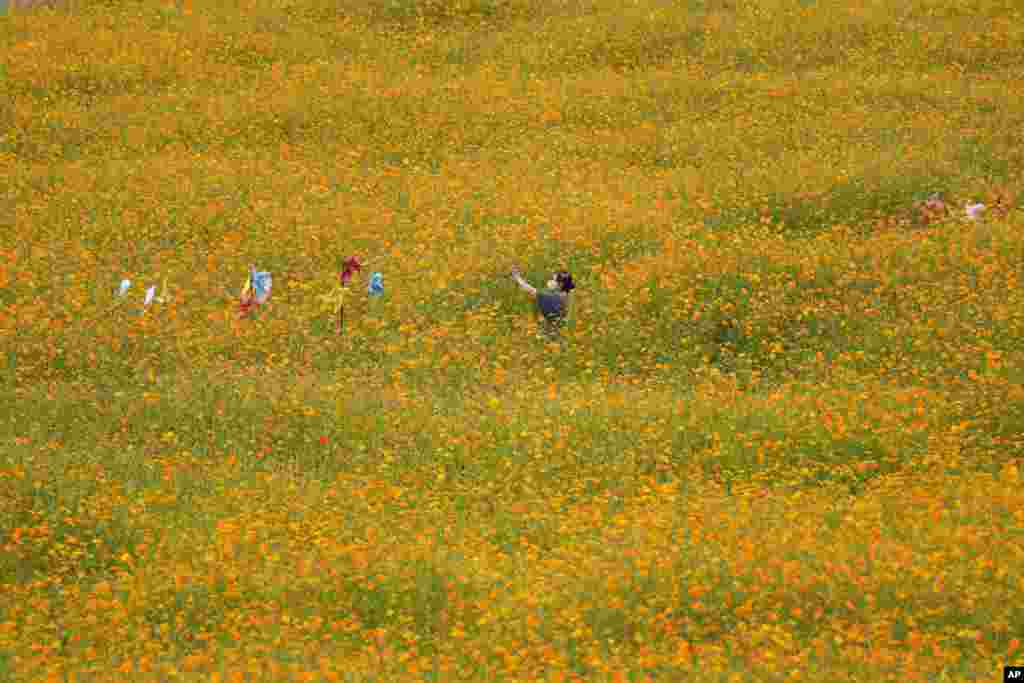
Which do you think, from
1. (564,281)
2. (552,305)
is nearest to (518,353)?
(552,305)

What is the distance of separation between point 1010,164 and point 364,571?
14.8 meters

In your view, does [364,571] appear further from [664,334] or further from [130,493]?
[664,334]

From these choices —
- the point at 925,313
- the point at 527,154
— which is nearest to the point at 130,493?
the point at 925,313

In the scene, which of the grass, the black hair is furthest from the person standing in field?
the grass

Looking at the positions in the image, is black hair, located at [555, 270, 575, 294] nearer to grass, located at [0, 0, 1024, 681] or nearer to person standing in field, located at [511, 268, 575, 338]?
person standing in field, located at [511, 268, 575, 338]

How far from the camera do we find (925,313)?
617 inches

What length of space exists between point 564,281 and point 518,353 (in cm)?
123

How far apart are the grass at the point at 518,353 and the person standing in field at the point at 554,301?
294 mm

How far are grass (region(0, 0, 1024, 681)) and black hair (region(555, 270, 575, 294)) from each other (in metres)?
0.39

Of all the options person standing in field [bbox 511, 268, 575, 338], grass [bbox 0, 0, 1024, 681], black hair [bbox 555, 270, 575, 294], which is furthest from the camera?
black hair [bbox 555, 270, 575, 294]

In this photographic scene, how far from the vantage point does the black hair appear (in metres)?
16.4

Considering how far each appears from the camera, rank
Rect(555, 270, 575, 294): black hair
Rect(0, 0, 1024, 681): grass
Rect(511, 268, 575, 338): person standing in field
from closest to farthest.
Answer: Rect(0, 0, 1024, 681): grass < Rect(511, 268, 575, 338): person standing in field < Rect(555, 270, 575, 294): black hair

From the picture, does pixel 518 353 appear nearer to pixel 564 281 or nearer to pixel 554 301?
pixel 554 301

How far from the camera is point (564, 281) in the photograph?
53.8ft
